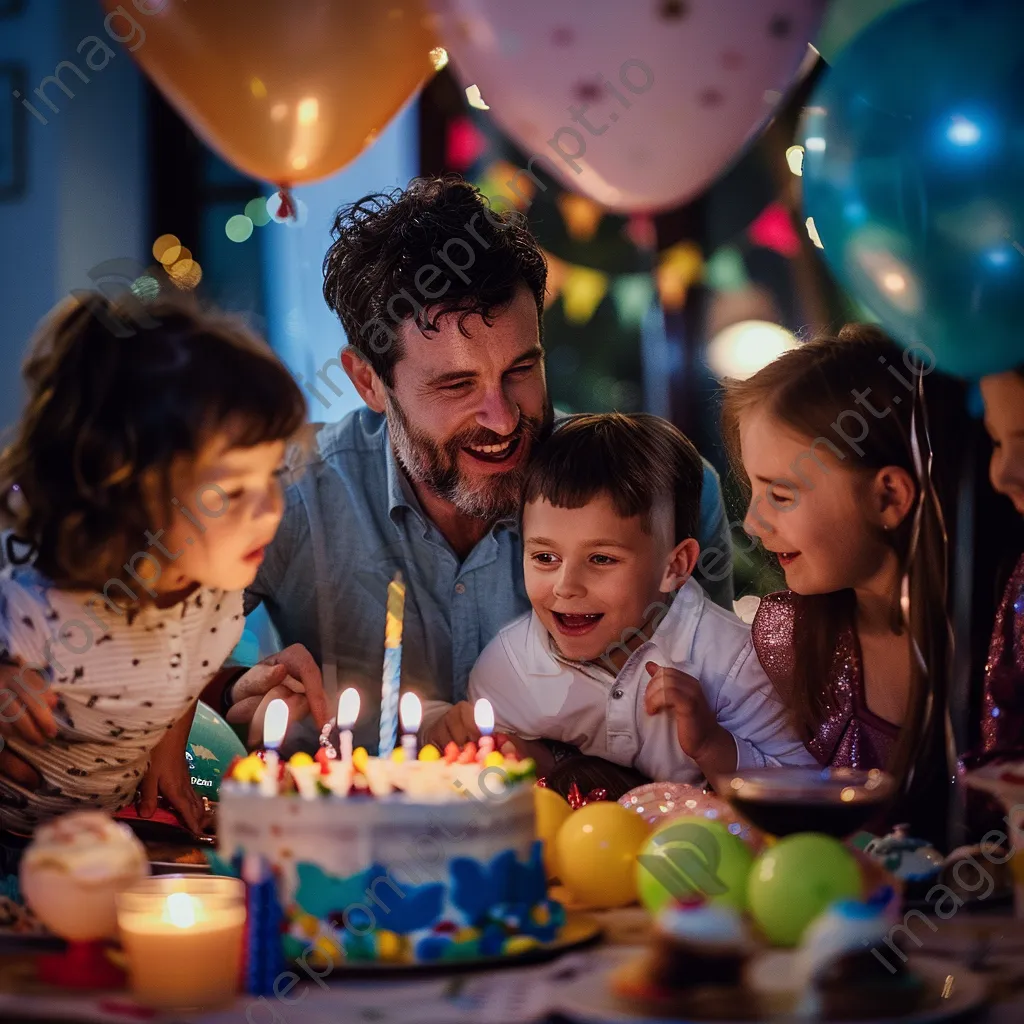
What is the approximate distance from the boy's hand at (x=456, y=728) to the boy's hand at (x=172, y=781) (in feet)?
1.44

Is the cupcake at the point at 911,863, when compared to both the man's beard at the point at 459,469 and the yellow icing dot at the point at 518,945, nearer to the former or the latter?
the yellow icing dot at the point at 518,945

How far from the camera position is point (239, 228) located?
3154 millimetres

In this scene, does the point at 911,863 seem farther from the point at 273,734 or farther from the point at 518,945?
the point at 273,734

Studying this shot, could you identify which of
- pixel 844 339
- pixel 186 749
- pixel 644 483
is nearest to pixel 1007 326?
pixel 844 339

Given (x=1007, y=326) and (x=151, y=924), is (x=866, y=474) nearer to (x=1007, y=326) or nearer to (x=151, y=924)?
(x=1007, y=326)

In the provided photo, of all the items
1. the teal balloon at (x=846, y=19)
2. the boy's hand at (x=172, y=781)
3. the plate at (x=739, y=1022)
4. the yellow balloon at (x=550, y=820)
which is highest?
the teal balloon at (x=846, y=19)

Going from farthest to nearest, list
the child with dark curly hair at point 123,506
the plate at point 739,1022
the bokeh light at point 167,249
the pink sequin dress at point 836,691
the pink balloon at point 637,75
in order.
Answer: the bokeh light at point 167,249
the pink sequin dress at point 836,691
the child with dark curly hair at point 123,506
the pink balloon at point 637,75
the plate at point 739,1022

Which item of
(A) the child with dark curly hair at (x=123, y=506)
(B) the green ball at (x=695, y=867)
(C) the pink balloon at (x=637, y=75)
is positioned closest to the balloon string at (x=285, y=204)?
(A) the child with dark curly hair at (x=123, y=506)

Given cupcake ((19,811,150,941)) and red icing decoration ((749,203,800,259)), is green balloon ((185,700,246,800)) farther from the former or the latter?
red icing decoration ((749,203,800,259))

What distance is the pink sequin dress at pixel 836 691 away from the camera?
2.32 meters

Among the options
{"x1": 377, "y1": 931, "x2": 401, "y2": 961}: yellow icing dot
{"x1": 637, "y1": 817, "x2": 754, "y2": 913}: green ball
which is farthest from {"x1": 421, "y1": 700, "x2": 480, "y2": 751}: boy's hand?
{"x1": 377, "y1": 931, "x2": 401, "y2": 961}: yellow icing dot

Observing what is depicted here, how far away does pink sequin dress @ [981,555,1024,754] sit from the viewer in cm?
213

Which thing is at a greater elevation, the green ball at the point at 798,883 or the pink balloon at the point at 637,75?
the pink balloon at the point at 637,75

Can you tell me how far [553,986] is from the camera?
154cm
